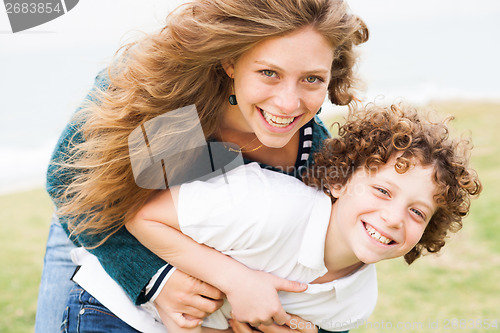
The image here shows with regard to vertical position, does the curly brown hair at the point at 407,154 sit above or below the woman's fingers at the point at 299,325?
above

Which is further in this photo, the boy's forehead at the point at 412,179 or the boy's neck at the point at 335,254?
the boy's neck at the point at 335,254

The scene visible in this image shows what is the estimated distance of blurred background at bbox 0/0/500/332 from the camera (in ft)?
14.0

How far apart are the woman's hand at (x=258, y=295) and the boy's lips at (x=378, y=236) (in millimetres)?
318

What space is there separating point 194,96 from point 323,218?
2.32 ft

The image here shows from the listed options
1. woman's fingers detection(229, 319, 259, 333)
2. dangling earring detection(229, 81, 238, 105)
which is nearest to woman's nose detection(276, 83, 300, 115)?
dangling earring detection(229, 81, 238, 105)

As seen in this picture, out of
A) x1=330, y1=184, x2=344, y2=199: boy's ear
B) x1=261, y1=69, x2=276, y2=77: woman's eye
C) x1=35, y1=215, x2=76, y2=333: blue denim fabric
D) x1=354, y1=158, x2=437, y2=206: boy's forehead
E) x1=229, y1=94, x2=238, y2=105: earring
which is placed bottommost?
x1=35, y1=215, x2=76, y2=333: blue denim fabric

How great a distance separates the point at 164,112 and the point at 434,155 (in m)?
1.05

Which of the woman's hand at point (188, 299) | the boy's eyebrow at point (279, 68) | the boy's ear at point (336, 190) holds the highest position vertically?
the boy's eyebrow at point (279, 68)

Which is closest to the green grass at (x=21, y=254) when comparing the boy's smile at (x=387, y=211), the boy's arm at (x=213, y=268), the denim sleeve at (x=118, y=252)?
the denim sleeve at (x=118, y=252)

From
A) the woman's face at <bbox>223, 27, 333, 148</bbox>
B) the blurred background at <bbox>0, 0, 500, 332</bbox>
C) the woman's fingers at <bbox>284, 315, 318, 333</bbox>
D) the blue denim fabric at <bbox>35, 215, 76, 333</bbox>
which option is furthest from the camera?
the blurred background at <bbox>0, 0, 500, 332</bbox>

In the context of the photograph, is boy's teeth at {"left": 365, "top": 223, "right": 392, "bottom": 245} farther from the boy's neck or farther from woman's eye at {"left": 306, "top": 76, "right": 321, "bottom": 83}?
woman's eye at {"left": 306, "top": 76, "right": 321, "bottom": 83}

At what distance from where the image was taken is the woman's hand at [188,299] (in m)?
2.16

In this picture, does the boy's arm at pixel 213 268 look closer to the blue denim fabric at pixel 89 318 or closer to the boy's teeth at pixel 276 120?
the blue denim fabric at pixel 89 318

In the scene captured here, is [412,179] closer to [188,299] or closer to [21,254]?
[188,299]
